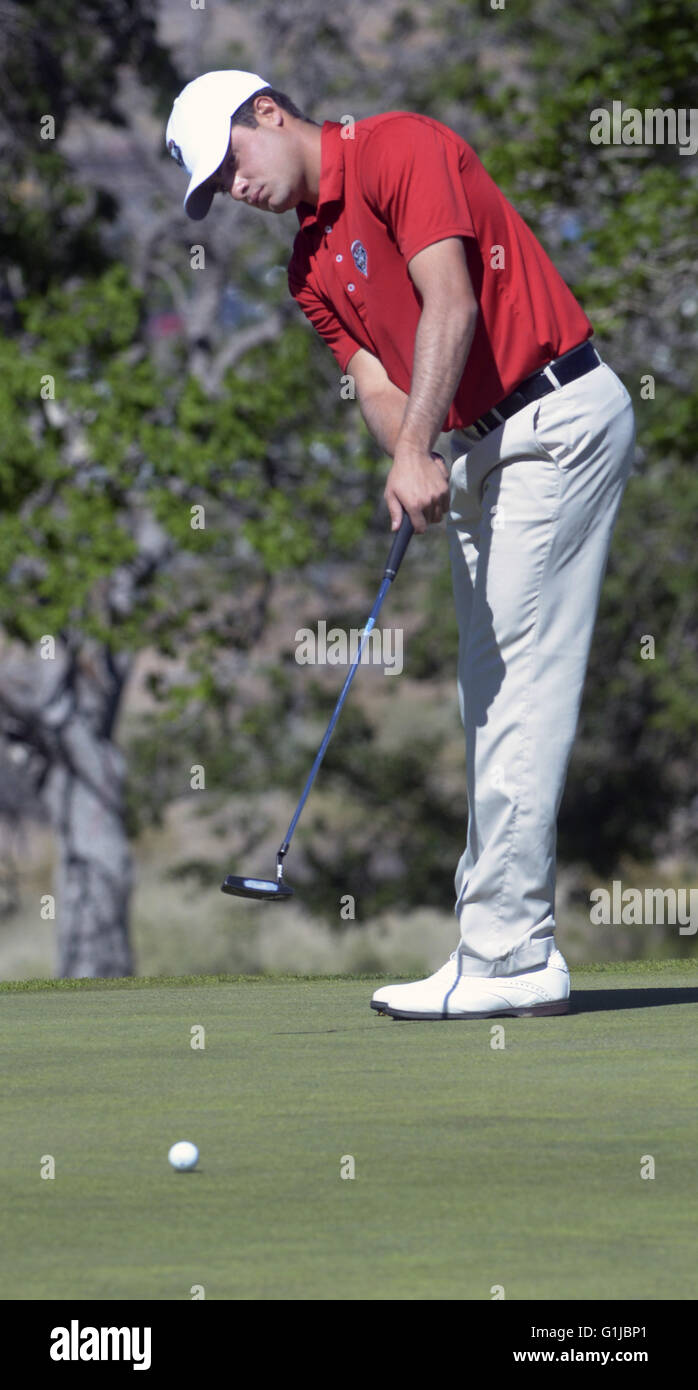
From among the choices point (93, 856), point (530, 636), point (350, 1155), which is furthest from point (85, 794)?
point (350, 1155)

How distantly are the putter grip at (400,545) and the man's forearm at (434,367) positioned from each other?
0.66 feet

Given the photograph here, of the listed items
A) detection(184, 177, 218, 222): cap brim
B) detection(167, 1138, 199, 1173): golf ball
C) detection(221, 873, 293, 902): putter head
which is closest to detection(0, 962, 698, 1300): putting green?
detection(167, 1138, 199, 1173): golf ball

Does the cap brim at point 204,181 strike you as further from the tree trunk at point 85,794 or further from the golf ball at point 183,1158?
the tree trunk at point 85,794

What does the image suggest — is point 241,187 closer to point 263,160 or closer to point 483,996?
point 263,160

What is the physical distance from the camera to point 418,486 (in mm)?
4625

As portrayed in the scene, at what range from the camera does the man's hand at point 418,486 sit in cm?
462

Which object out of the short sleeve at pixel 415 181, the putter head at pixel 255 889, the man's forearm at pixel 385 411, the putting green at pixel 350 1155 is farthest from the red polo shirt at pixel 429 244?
the putting green at pixel 350 1155

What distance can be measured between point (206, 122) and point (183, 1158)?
267 centimetres

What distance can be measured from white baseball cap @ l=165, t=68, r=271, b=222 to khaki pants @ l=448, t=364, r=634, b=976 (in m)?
0.84

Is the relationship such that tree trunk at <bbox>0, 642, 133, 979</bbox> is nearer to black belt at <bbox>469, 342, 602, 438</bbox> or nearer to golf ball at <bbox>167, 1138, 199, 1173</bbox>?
black belt at <bbox>469, 342, 602, 438</bbox>

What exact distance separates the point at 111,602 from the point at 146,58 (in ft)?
16.7

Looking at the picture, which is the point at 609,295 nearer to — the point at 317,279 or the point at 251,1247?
the point at 317,279

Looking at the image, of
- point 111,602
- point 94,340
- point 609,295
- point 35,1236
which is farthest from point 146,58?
point 35,1236

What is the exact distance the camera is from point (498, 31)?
2280 cm
